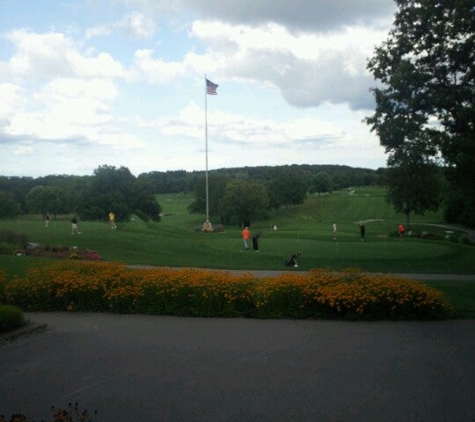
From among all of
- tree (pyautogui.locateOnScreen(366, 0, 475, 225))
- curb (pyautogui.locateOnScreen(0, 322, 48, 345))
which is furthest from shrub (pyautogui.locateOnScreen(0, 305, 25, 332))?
tree (pyautogui.locateOnScreen(366, 0, 475, 225))

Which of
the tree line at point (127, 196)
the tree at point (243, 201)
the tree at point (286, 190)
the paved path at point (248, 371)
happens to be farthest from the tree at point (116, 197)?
the paved path at point (248, 371)

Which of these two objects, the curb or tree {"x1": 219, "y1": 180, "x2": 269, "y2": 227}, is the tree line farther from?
the curb

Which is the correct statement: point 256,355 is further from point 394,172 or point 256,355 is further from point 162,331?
point 394,172

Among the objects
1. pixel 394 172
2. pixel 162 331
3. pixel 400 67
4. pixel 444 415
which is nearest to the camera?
pixel 444 415

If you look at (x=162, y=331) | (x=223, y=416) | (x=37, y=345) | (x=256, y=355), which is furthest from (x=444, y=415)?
(x=37, y=345)

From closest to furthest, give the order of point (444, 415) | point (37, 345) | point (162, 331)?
point (444, 415) → point (37, 345) → point (162, 331)

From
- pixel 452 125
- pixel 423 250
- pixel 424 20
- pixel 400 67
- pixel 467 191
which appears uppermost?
pixel 424 20

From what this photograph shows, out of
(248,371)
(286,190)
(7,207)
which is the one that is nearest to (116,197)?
(7,207)

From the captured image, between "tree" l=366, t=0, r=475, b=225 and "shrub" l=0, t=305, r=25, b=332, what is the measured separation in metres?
15.5

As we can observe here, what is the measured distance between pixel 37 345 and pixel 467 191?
18589mm

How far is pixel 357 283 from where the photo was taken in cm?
1145

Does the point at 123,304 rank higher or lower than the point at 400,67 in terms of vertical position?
lower

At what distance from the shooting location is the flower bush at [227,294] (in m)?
10.8

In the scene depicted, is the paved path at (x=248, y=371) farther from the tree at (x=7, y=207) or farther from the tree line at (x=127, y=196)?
the tree line at (x=127, y=196)
